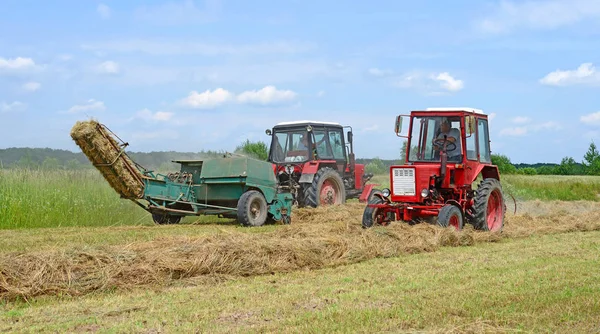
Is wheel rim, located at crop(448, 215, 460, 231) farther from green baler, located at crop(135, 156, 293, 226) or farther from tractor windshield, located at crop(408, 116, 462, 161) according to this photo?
green baler, located at crop(135, 156, 293, 226)

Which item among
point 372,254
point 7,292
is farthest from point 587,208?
point 7,292

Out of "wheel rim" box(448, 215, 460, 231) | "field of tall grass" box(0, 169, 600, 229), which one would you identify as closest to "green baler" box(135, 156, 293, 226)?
"field of tall grass" box(0, 169, 600, 229)

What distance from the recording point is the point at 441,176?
11648mm

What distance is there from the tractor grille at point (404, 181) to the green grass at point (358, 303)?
2901mm

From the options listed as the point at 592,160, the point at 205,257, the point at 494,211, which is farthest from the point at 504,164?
the point at 205,257

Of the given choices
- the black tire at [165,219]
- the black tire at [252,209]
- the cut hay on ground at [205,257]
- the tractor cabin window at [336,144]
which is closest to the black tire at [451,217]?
the cut hay on ground at [205,257]

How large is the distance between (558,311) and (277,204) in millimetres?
8898

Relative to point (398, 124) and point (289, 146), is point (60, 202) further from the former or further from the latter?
point (398, 124)

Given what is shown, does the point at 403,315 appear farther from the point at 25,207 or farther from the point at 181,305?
the point at 25,207

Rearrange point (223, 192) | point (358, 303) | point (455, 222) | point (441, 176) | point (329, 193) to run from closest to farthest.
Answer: point (358, 303) < point (455, 222) < point (441, 176) < point (223, 192) < point (329, 193)

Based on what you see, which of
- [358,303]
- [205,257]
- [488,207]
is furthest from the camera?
[488,207]

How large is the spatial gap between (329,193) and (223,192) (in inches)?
127

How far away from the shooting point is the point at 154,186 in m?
13.1

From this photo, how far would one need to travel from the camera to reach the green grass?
5.53 metres
